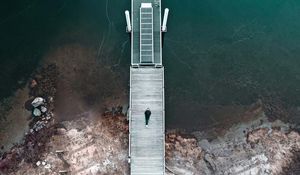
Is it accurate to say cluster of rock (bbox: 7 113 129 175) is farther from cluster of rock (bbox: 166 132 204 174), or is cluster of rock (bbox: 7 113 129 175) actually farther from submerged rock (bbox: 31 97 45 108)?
cluster of rock (bbox: 166 132 204 174)

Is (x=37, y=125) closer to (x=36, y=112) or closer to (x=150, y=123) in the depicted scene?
(x=36, y=112)

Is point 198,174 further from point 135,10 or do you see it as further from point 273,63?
point 135,10

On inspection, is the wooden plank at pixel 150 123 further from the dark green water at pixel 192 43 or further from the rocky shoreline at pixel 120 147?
the dark green water at pixel 192 43

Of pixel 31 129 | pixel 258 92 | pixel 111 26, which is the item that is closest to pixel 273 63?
pixel 258 92

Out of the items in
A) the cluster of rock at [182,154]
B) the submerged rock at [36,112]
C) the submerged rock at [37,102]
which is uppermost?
the submerged rock at [37,102]

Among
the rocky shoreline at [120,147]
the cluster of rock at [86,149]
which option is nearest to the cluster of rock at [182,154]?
the rocky shoreline at [120,147]
